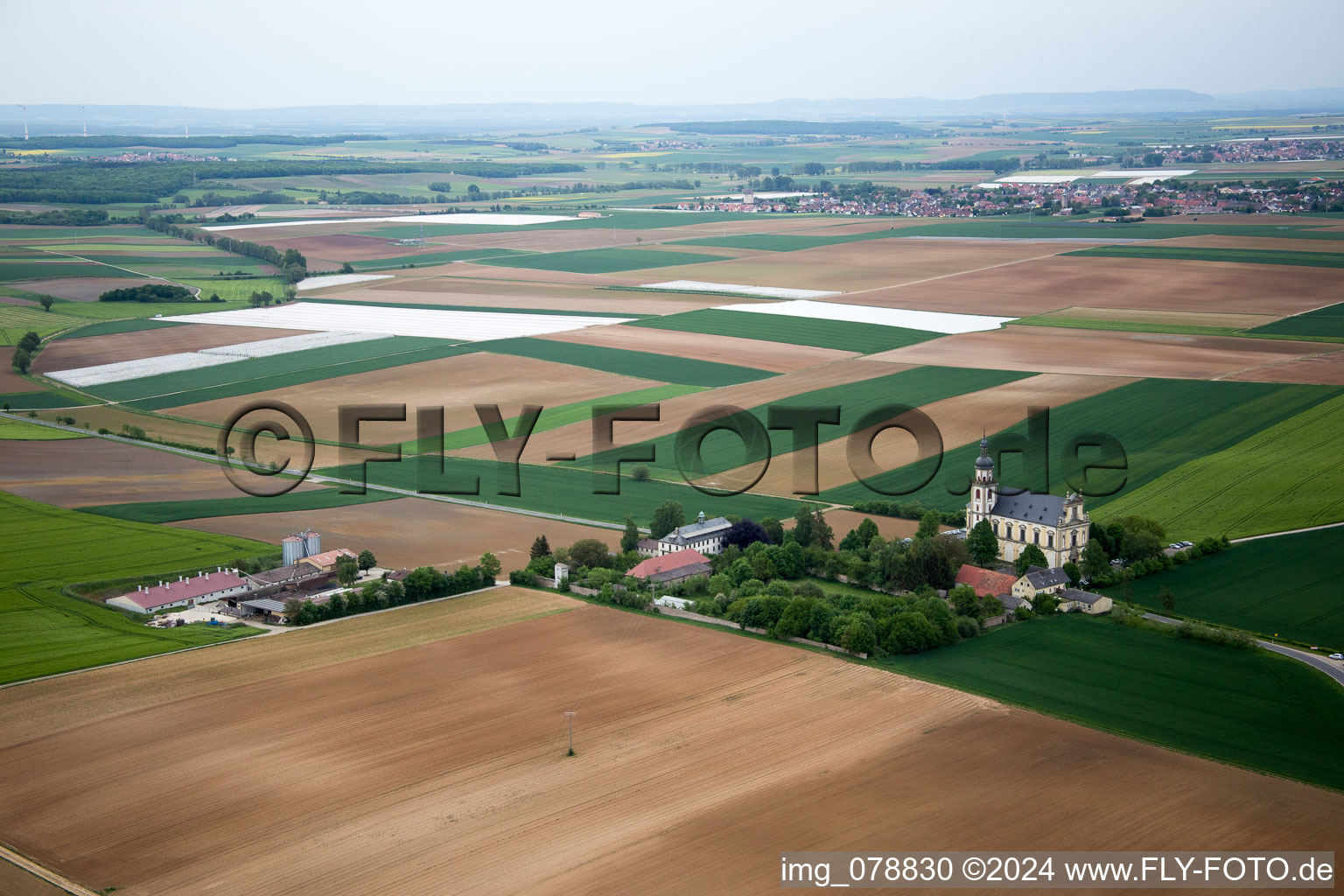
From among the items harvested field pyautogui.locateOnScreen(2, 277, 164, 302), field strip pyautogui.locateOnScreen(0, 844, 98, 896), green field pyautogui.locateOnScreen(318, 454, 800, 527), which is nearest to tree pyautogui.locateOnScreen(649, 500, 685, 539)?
green field pyautogui.locateOnScreen(318, 454, 800, 527)

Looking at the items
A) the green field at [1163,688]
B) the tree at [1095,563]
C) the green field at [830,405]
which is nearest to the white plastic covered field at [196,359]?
the green field at [830,405]

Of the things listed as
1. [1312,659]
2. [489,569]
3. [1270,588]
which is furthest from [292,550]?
[1270,588]

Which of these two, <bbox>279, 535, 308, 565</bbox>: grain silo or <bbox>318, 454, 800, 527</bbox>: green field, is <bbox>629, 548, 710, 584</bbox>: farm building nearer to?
<bbox>318, 454, 800, 527</bbox>: green field

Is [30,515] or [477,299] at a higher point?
[477,299]

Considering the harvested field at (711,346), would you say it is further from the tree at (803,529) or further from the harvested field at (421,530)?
the tree at (803,529)

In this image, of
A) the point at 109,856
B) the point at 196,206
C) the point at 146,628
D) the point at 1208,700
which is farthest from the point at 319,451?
the point at 196,206

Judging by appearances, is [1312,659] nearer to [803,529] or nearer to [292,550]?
[803,529]

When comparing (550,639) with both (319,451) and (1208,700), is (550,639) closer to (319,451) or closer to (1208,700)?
(1208,700)
